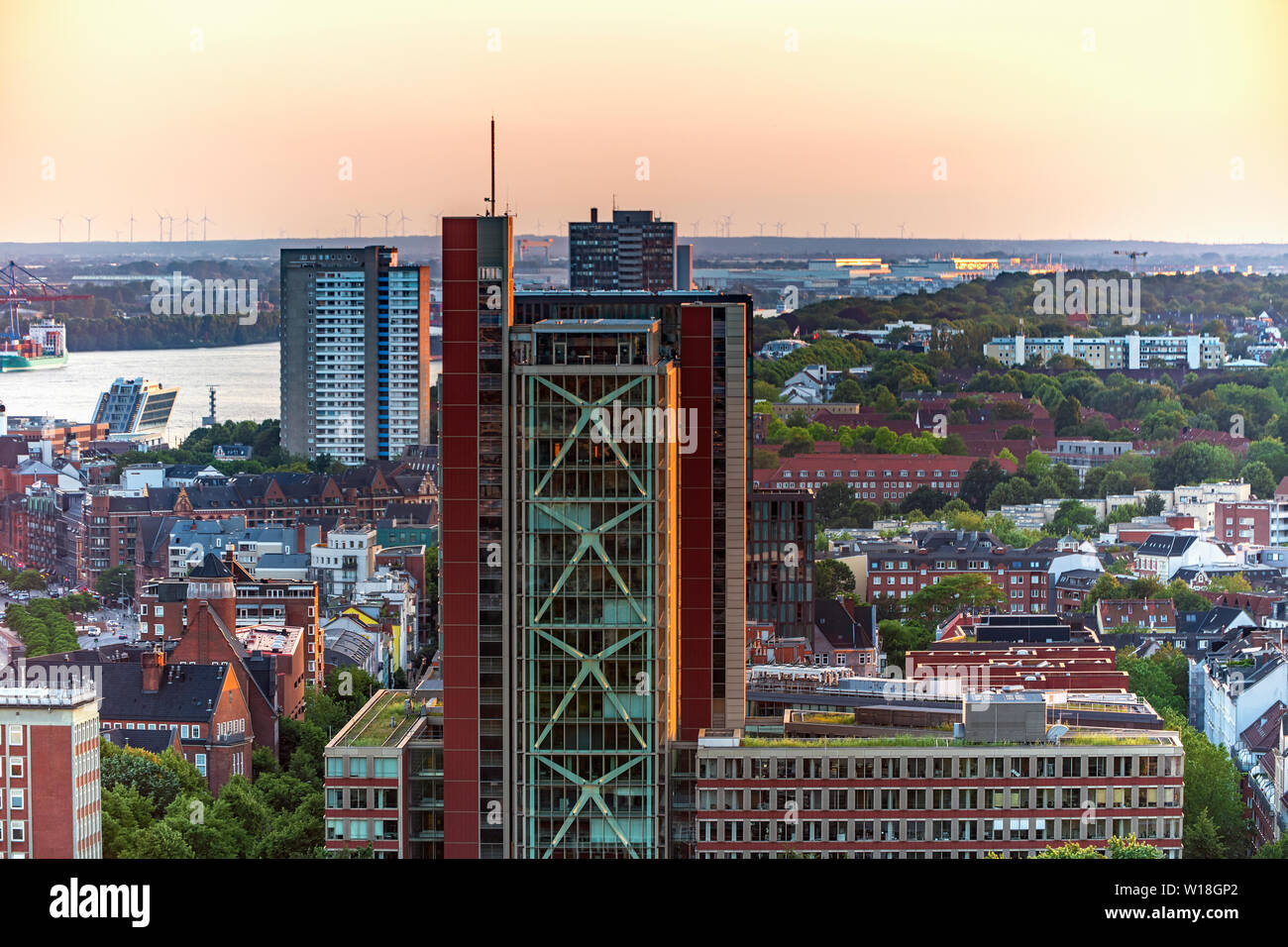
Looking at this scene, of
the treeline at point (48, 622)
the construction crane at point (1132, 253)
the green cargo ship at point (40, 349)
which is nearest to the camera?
the treeline at point (48, 622)

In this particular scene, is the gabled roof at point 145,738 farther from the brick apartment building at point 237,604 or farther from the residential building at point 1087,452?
the residential building at point 1087,452

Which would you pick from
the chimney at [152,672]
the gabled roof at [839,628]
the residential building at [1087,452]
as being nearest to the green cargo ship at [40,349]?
the residential building at [1087,452]

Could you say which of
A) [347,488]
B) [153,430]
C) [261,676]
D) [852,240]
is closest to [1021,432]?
[852,240]

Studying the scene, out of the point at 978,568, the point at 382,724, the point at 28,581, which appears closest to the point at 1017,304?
the point at 978,568

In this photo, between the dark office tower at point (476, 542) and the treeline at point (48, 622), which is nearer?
the dark office tower at point (476, 542)

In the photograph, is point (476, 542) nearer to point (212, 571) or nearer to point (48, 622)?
point (212, 571)
